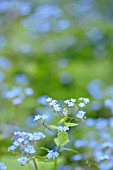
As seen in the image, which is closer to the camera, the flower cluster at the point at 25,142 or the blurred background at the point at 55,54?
the flower cluster at the point at 25,142

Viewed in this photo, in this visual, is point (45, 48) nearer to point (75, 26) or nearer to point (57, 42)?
point (57, 42)

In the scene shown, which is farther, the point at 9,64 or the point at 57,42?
the point at 57,42

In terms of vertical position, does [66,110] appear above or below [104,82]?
below

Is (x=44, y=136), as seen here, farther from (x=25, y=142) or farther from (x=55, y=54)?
(x=55, y=54)

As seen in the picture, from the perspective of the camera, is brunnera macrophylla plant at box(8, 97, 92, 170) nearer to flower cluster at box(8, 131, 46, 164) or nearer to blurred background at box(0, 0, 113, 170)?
flower cluster at box(8, 131, 46, 164)

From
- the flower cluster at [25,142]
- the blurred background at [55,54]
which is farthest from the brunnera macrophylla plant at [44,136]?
the blurred background at [55,54]

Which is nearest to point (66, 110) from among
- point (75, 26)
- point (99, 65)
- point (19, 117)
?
point (19, 117)

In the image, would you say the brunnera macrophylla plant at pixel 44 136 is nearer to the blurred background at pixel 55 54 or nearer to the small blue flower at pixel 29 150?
the small blue flower at pixel 29 150

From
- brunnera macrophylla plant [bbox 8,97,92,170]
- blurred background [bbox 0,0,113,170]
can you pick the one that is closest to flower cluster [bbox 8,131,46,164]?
brunnera macrophylla plant [bbox 8,97,92,170]
